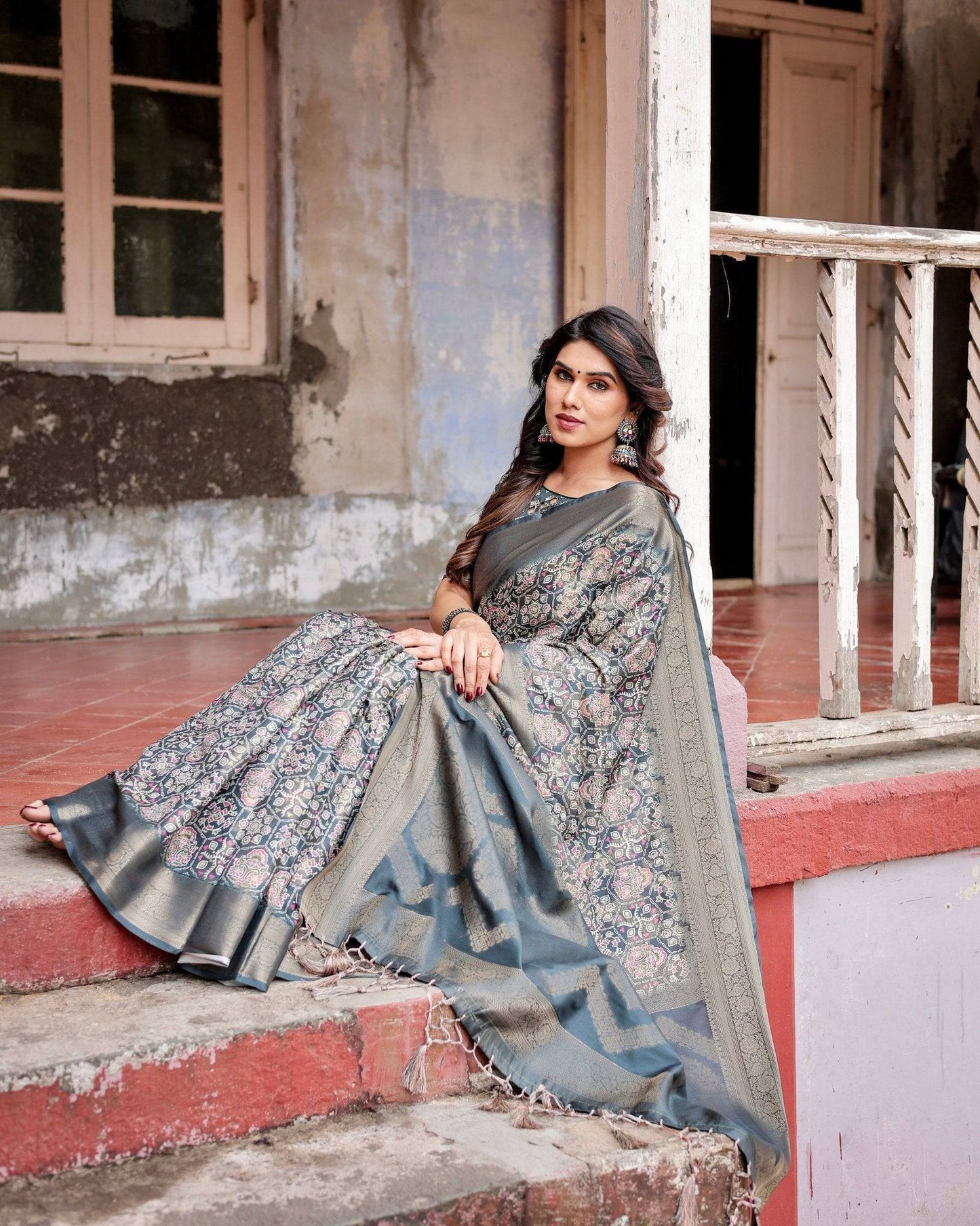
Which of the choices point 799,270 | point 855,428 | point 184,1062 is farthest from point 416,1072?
point 799,270

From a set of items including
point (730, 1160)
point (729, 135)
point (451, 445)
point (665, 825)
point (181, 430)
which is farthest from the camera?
point (729, 135)

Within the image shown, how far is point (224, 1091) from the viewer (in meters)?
2.26

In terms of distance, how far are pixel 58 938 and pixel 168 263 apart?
4.25 m

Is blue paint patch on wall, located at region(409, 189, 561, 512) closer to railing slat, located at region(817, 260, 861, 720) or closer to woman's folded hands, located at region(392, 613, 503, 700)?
railing slat, located at region(817, 260, 861, 720)

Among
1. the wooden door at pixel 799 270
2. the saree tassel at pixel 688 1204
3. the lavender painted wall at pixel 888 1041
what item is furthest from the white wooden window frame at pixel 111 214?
the saree tassel at pixel 688 1204

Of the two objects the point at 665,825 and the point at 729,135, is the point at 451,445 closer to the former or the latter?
the point at 729,135

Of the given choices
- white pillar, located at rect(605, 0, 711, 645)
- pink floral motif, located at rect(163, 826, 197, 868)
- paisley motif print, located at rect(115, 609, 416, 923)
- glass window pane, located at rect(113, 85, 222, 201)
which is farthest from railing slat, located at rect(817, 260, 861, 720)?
glass window pane, located at rect(113, 85, 222, 201)

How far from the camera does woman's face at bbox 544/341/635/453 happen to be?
301 cm

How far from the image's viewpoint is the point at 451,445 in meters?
6.68

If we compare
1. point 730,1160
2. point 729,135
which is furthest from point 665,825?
point 729,135

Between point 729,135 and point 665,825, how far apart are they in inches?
220

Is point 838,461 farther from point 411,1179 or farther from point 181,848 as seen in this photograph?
point 411,1179

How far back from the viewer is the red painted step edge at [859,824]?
3.16m

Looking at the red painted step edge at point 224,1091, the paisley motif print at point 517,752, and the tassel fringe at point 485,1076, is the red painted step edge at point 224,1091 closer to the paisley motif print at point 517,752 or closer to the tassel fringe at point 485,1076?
the tassel fringe at point 485,1076
